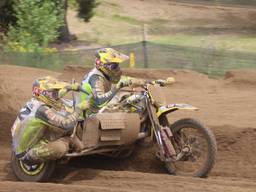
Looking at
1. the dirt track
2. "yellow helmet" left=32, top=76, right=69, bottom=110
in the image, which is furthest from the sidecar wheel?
"yellow helmet" left=32, top=76, right=69, bottom=110

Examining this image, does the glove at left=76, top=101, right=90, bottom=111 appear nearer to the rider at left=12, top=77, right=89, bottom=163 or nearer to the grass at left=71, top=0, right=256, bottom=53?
the rider at left=12, top=77, right=89, bottom=163

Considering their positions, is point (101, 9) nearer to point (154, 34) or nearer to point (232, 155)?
point (154, 34)

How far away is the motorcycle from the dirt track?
0.84 ft

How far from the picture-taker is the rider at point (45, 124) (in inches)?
314

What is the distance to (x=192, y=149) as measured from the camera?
8242 mm

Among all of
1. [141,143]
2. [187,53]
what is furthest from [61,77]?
[141,143]

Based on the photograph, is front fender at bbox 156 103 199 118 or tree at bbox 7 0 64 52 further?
tree at bbox 7 0 64 52

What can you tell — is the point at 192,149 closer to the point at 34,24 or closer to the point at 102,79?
the point at 102,79

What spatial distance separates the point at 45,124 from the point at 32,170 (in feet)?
2.14

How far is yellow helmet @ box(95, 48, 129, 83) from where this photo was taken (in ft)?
27.5

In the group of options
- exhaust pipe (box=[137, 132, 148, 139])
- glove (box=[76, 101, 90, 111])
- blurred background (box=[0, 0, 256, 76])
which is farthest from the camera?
blurred background (box=[0, 0, 256, 76])

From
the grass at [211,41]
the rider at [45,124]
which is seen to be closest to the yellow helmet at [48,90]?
the rider at [45,124]

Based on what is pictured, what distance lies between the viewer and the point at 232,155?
8844 millimetres

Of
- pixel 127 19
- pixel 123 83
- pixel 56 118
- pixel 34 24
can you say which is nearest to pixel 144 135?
pixel 123 83
